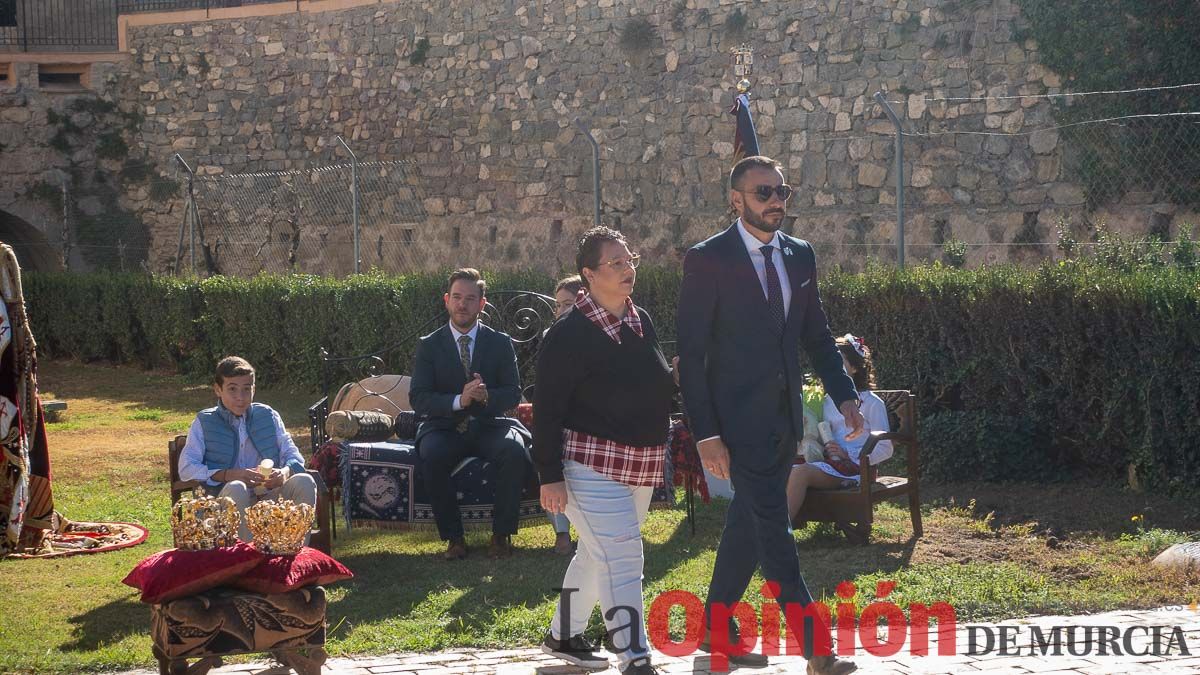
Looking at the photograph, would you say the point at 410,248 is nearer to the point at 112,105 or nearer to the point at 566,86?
the point at 566,86

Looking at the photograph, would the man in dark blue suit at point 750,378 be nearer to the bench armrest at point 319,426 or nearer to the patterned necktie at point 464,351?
the patterned necktie at point 464,351

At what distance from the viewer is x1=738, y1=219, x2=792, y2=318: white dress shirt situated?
4480mm

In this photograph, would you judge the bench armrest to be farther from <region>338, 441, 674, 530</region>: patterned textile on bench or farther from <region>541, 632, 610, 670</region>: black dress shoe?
<region>541, 632, 610, 670</region>: black dress shoe

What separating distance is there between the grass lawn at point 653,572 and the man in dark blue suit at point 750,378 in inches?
36.1

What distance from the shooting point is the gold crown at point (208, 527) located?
14.1 ft

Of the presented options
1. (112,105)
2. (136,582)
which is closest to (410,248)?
(112,105)

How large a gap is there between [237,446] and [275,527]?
179 cm

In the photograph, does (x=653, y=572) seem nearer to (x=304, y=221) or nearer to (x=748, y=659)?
(x=748, y=659)

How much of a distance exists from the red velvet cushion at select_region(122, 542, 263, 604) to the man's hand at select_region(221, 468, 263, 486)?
1515 millimetres

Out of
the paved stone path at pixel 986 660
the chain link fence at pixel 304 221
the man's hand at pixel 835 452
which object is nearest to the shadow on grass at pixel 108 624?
the paved stone path at pixel 986 660

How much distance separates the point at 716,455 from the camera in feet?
14.2

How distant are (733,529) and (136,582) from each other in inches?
78.7

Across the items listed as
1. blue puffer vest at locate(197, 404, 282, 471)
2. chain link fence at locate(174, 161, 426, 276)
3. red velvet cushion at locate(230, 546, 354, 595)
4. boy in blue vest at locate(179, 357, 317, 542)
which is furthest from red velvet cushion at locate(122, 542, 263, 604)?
chain link fence at locate(174, 161, 426, 276)

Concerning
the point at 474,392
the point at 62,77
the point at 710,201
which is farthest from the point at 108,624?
the point at 62,77
